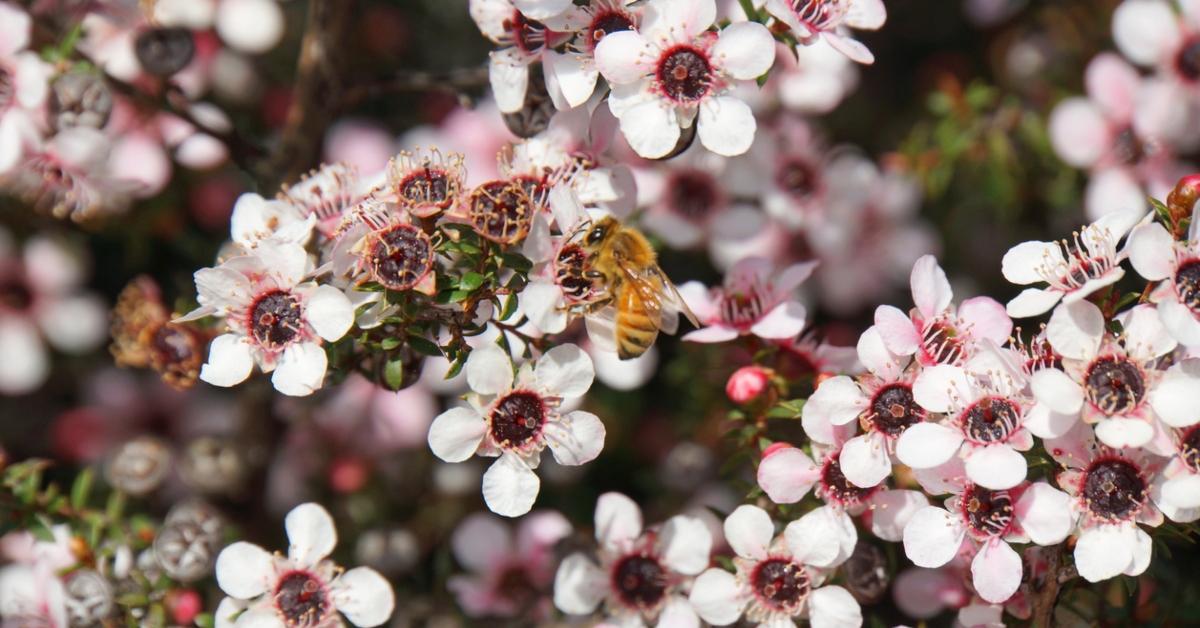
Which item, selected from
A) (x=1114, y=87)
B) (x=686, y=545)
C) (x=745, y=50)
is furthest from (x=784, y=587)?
(x=1114, y=87)

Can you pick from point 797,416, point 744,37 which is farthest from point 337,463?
point 744,37

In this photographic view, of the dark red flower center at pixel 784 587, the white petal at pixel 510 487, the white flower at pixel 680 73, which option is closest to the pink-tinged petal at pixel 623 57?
the white flower at pixel 680 73

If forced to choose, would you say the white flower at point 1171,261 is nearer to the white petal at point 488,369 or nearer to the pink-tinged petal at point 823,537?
the pink-tinged petal at point 823,537

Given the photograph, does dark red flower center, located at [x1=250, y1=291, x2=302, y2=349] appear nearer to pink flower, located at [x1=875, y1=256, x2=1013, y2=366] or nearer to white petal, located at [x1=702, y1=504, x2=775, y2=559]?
white petal, located at [x1=702, y1=504, x2=775, y2=559]

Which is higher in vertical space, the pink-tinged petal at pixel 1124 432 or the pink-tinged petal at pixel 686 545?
the pink-tinged petal at pixel 1124 432

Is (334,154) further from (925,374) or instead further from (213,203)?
(925,374)

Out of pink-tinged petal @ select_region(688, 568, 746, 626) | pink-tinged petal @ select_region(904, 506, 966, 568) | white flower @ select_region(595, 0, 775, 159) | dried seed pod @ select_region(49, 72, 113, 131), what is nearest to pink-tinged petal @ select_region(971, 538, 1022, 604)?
pink-tinged petal @ select_region(904, 506, 966, 568)

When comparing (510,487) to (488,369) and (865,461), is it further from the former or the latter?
(865,461)
